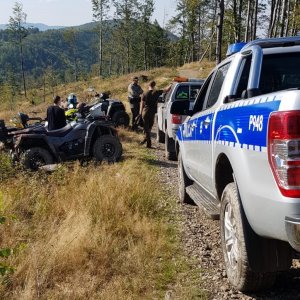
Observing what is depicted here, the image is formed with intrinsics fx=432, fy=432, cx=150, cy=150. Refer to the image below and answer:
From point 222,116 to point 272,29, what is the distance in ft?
90.0

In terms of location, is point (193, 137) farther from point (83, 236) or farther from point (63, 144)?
point (63, 144)

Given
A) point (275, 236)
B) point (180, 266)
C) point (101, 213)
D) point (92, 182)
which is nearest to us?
point (275, 236)

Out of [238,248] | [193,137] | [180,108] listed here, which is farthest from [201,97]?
[238,248]

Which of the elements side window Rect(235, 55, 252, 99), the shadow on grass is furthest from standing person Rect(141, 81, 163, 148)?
side window Rect(235, 55, 252, 99)

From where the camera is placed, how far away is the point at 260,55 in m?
3.56

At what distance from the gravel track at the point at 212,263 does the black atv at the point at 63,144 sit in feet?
11.7

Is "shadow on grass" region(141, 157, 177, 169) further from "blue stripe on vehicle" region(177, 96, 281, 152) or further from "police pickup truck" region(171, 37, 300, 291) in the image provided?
"blue stripe on vehicle" region(177, 96, 281, 152)

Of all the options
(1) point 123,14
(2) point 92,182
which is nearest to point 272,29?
(2) point 92,182

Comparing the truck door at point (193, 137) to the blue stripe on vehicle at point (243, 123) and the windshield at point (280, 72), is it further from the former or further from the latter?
the windshield at point (280, 72)

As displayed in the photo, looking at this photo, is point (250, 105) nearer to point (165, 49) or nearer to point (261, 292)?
point (261, 292)

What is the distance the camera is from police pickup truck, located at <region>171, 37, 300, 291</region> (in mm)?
2453

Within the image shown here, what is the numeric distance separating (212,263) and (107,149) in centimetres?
587

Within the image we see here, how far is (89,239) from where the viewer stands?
176 inches

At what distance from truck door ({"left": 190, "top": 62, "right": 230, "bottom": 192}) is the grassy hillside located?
85cm
